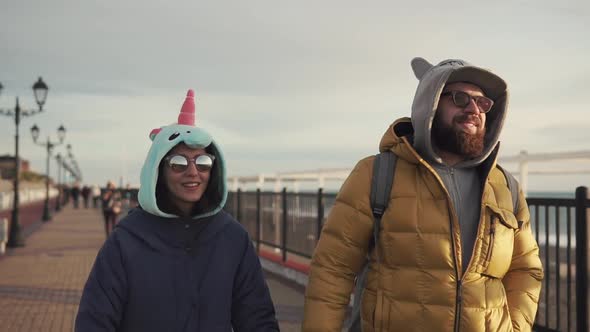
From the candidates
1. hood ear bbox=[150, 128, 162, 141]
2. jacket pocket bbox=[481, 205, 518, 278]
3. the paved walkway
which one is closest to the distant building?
the paved walkway

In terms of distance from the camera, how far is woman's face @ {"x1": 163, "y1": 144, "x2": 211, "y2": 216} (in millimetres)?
2592

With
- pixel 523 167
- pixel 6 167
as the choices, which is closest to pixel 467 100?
pixel 523 167

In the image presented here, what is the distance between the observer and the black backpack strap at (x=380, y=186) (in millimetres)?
2539

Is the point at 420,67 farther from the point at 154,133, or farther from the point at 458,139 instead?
the point at 154,133

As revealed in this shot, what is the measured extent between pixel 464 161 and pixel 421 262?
1.70 ft

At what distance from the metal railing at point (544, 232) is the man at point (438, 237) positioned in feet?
6.90

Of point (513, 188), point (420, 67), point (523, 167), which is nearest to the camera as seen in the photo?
point (513, 188)

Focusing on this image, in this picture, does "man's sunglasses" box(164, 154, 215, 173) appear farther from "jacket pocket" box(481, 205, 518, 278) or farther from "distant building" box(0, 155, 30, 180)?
"distant building" box(0, 155, 30, 180)

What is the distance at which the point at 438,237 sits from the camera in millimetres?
2461

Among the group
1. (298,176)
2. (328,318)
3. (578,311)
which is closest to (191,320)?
(328,318)

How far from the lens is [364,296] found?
265 centimetres

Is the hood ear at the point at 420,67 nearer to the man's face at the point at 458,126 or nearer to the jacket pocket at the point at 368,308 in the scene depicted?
the man's face at the point at 458,126

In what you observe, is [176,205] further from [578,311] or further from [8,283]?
[8,283]

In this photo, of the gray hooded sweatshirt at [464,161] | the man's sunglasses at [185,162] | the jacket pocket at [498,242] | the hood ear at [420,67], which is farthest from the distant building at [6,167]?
the jacket pocket at [498,242]
